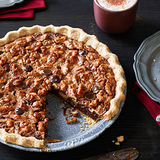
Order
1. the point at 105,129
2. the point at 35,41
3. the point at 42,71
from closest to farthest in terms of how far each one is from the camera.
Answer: the point at 105,129, the point at 42,71, the point at 35,41

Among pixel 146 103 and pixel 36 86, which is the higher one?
pixel 36 86

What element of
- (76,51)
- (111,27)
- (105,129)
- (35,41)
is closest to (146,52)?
(111,27)

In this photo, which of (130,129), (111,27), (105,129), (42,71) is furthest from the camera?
(111,27)

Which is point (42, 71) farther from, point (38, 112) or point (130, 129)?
point (130, 129)

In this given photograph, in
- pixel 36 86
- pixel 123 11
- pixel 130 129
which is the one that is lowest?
pixel 130 129

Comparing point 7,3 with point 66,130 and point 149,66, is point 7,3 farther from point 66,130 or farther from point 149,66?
point 149,66

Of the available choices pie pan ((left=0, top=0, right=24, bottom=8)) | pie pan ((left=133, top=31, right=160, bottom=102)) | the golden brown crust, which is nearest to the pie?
the golden brown crust
